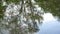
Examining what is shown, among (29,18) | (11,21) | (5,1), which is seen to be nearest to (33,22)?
(29,18)

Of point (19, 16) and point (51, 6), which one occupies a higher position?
point (51, 6)

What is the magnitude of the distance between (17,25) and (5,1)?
40 centimetres

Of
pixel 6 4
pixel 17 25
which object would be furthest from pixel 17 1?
pixel 17 25

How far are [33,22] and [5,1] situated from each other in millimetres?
500

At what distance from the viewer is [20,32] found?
110 inches

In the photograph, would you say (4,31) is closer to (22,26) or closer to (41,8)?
(22,26)

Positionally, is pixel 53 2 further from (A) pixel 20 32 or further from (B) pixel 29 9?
(A) pixel 20 32

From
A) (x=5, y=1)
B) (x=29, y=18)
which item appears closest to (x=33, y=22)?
(x=29, y=18)

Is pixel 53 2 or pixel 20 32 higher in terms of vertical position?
pixel 53 2

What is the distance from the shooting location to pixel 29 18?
9.43ft

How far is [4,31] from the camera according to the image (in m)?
2.83

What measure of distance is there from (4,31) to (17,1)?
1.50ft

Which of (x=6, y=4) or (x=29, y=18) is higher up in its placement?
(x=6, y=4)

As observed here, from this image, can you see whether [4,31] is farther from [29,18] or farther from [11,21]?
[29,18]
